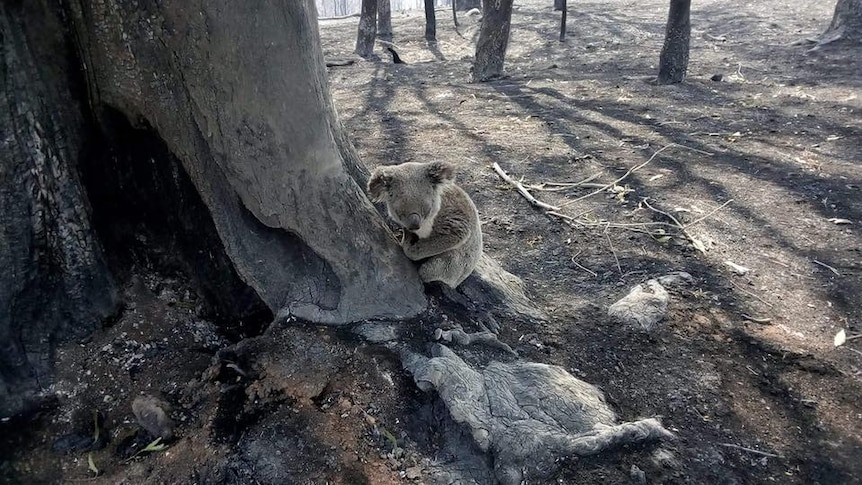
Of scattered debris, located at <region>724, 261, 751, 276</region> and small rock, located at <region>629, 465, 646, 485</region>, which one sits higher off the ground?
small rock, located at <region>629, 465, 646, 485</region>

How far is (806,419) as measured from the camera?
122 inches

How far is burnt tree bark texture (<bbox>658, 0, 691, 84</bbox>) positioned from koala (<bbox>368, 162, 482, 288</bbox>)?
316 inches

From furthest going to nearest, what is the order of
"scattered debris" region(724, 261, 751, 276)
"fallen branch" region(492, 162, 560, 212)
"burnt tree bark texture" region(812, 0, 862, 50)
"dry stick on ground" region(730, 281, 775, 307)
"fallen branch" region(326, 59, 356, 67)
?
"fallen branch" region(326, 59, 356, 67)
"burnt tree bark texture" region(812, 0, 862, 50)
"fallen branch" region(492, 162, 560, 212)
"scattered debris" region(724, 261, 751, 276)
"dry stick on ground" region(730, 281, 775, 307)

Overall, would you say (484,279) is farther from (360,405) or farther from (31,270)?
(31,270)

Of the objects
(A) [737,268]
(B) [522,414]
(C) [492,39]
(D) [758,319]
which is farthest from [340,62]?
(B) [522,414]

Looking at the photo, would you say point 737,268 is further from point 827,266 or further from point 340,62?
point 340,62

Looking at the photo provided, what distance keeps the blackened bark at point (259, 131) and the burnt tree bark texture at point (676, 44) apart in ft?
28.6

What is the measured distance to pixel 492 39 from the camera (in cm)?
1128

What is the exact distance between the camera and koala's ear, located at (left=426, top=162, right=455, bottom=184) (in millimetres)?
3330

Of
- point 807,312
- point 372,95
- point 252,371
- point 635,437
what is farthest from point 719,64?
point 252,371

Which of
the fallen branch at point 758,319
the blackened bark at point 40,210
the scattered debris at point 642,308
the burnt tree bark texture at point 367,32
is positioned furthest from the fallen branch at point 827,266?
the burnt tree bark texture at point 367,32

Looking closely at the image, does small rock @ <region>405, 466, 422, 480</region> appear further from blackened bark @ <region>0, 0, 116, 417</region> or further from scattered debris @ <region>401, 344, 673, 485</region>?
blackened bark @ <region>0, 0, 116, 417</region>

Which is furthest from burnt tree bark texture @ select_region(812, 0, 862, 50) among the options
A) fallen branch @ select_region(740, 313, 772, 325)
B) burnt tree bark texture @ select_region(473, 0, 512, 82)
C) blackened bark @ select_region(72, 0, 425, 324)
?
blackened bark @ select_region(72, 0, 425, 324)

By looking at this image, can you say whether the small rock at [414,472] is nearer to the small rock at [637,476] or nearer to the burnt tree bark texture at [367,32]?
the small rock at [637,476]
